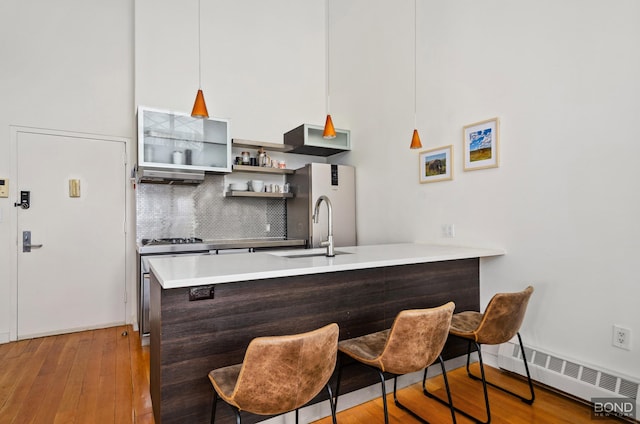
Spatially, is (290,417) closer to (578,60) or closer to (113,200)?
(578,60)

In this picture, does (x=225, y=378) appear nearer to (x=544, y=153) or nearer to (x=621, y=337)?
(x=621, y=337)

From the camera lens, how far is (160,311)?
59.2 inches

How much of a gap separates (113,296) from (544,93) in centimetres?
448

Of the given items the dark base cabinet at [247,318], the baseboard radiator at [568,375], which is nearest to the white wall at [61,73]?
the dark base cabinet at [247,318]

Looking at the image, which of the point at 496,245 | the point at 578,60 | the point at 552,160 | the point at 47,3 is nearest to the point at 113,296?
the point at 47,3

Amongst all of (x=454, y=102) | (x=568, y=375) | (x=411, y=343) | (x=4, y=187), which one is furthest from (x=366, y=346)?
(x=4, y=187)

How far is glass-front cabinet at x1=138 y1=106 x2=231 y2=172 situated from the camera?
3367mm

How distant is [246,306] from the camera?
5.47 feet

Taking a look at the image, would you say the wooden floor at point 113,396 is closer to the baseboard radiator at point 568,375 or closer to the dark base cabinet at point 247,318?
the baseboard radiator at point 568,375

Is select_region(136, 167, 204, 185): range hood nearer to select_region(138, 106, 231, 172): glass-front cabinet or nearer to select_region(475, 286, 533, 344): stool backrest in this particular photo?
select_region(138, 106, 231, 172): glass-front cabinet

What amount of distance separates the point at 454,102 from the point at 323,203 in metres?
1.79

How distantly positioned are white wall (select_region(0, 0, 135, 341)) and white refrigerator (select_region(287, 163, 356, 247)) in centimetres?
194

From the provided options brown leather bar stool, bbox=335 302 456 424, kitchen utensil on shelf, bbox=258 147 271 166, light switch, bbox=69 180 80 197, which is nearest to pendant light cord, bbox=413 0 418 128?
kitchen utensil on shelf, bbox=258 147 271 166

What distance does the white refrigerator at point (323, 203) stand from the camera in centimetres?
397
